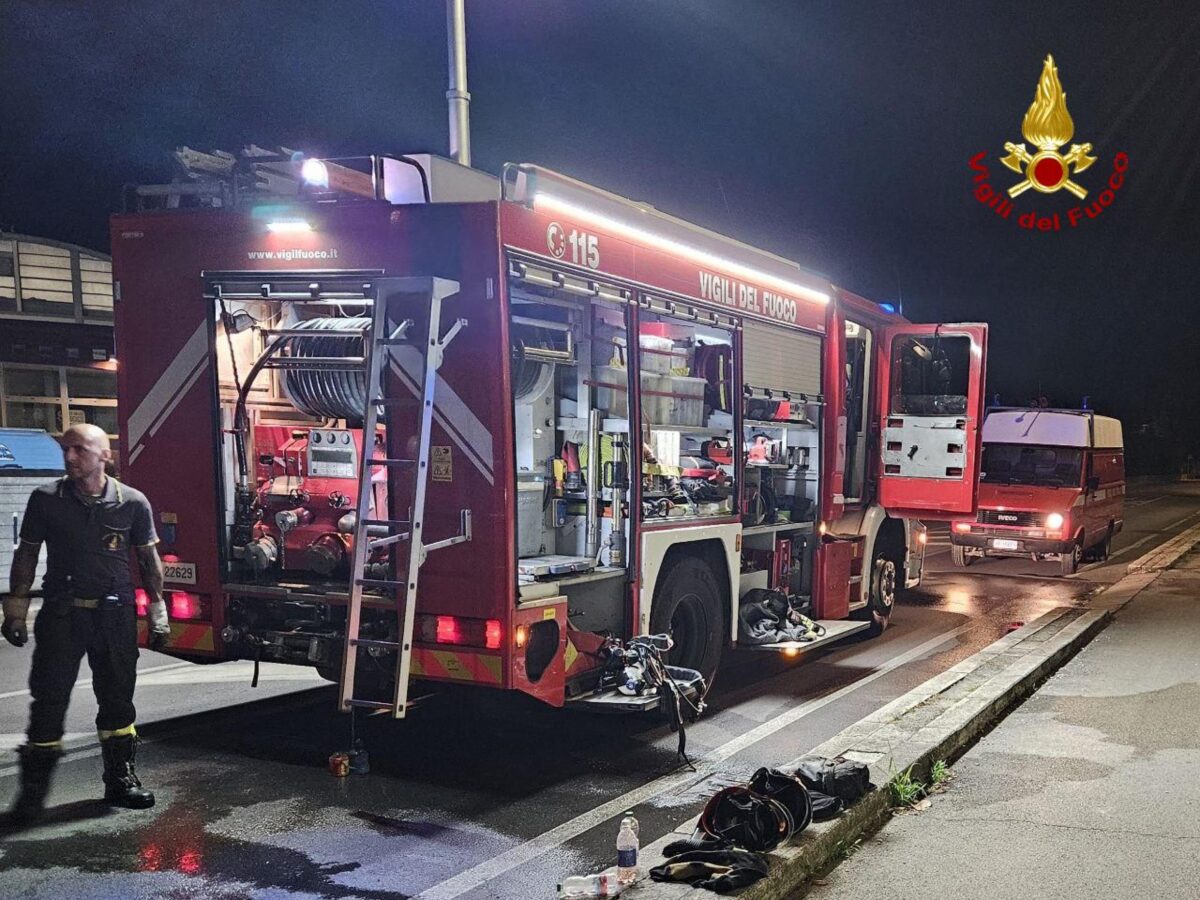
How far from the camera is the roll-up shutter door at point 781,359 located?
26.3ft

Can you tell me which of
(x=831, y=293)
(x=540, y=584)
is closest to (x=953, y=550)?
(x=831, y=293)

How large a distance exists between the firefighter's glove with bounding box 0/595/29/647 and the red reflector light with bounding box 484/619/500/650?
2.13m

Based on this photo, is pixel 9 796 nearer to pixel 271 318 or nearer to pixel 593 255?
pixel 271 318

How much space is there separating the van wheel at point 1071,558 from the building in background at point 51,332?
1750 cm

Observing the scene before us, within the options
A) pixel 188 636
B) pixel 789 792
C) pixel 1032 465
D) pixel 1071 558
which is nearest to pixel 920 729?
pixel 789 792

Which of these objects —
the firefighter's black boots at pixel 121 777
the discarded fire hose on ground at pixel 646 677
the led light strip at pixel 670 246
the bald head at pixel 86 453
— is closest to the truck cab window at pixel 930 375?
the led light strip at pixel 670 246

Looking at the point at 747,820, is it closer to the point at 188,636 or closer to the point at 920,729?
the point at 920,729

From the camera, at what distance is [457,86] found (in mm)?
10531

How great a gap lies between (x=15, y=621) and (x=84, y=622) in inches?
11.7

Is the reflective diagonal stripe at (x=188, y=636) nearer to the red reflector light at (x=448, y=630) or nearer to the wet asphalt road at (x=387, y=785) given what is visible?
the wet asphalt road at (x=387, y=785)

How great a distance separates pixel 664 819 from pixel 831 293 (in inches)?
213

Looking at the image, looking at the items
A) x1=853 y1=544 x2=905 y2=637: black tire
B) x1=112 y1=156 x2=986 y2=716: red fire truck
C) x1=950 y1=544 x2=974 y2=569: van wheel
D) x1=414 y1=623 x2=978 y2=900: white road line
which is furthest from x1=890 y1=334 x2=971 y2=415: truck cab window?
x1=950 y1=544 x2=974 y2=569: van wheel

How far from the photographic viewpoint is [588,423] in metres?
6.66

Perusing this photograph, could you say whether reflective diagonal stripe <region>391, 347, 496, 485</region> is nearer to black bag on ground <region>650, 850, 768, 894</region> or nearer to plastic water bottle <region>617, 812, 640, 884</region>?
plastic water bottle <region>617, 812, 640, 884</region>
